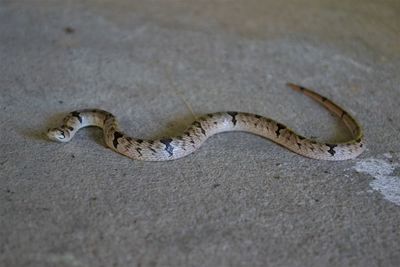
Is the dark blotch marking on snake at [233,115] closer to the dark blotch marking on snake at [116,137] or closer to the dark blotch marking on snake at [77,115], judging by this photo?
the dark blotch marking on snake at [116,137]

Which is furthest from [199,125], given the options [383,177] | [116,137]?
[383,177]

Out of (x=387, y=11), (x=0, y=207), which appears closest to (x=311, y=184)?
(x=0, y=207)

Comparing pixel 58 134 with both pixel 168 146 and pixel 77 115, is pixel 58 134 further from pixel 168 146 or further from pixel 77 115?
pixel 168 146

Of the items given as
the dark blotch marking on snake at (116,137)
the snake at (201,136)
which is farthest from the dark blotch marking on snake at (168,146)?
the dark blotch marking on snake at (116,137)

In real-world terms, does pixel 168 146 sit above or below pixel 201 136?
below

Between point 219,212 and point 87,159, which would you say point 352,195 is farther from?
point 87,159

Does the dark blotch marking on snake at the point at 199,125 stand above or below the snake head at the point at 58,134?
above
